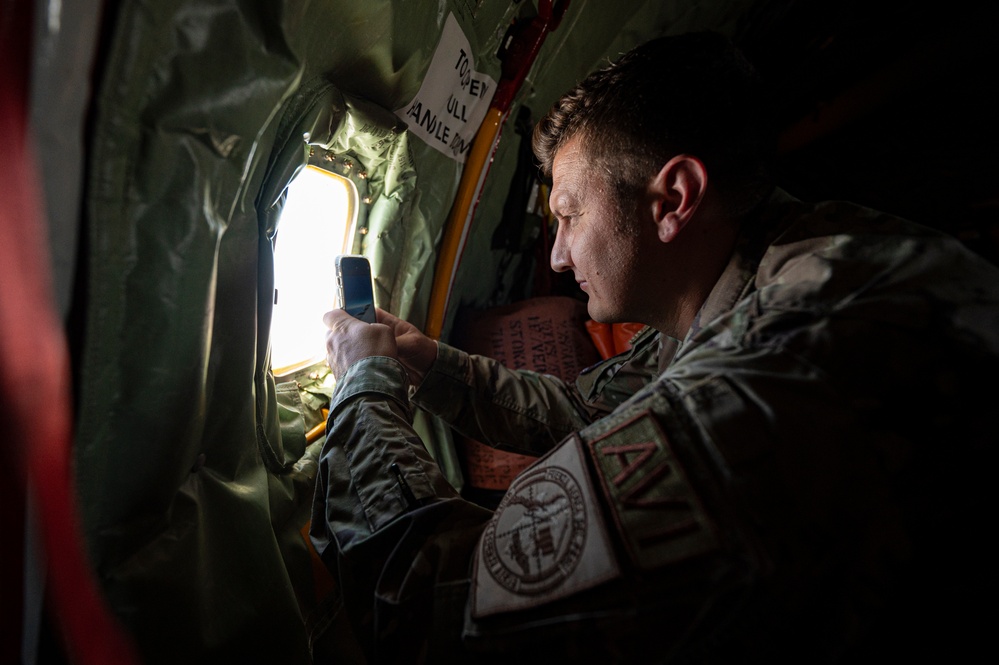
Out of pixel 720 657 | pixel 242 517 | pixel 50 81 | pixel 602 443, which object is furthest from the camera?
pixel 242 517

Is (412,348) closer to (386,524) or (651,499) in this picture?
(386,524)

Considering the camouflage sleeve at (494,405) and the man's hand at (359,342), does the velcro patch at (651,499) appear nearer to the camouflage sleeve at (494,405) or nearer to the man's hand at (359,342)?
the man's hand at (359,342)

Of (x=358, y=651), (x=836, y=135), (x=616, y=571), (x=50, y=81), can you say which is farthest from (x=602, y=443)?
(x=836, y=135)

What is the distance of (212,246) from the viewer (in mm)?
657

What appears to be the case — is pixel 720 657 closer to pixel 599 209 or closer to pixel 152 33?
pixel 599 209

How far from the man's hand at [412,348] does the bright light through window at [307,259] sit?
0.17 metres

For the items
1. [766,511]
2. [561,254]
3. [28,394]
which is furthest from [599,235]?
[28,394]

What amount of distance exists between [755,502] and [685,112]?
75 centimetres

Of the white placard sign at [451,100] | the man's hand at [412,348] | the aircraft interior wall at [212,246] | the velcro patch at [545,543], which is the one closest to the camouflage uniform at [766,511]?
the velcro patch at [545,543]

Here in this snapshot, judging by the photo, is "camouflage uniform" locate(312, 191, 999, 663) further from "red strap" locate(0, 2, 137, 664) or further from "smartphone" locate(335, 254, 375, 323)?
"smartphone" locate(335, 254, 375, 323)

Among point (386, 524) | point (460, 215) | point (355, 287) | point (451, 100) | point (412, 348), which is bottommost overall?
point (386, 524)

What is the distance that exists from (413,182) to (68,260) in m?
0.91

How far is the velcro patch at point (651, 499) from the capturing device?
0.51 m

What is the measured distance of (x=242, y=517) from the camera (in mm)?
829
